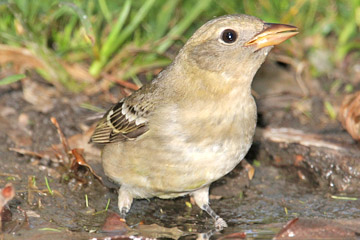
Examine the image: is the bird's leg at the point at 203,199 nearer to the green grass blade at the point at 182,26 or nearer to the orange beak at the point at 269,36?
the orange beak at the point at 269,36

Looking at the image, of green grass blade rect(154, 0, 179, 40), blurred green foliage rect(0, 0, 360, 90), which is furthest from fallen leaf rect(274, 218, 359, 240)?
green grass blade rect(154, 0, 179, 40)

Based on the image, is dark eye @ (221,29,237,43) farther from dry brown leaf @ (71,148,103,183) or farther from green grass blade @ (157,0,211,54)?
green grass blade @ (157,0,211,54)

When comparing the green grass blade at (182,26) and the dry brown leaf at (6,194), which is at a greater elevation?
the green grass blade at (182,26)

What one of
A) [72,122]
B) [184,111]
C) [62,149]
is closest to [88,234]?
[184,111]

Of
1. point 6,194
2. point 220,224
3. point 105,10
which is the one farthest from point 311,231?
point 105,10

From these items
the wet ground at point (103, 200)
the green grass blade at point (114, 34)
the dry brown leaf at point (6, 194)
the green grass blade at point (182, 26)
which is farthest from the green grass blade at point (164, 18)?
the dry brown leaf at point (6, 194)

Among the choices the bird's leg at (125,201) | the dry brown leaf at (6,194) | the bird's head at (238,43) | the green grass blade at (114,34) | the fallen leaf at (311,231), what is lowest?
the fallen leaf at (311,231)

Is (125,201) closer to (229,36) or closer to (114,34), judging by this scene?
(229,36)

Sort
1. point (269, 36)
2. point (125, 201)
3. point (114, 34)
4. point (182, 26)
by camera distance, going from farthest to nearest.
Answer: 1. point (182, 26)
2. point (114, 34)
3. point (125, 201)
4. point (269, 36)
